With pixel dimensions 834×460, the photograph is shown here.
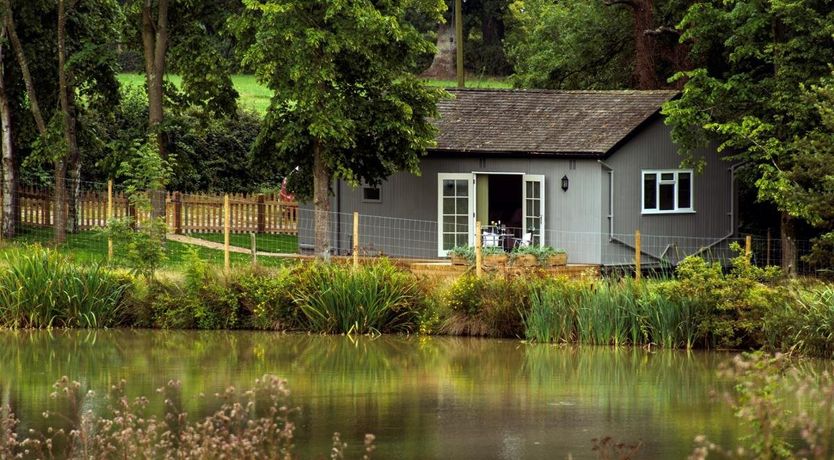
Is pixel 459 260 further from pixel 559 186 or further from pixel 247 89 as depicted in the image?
pixel 247 89

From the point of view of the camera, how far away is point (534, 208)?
1336 inches

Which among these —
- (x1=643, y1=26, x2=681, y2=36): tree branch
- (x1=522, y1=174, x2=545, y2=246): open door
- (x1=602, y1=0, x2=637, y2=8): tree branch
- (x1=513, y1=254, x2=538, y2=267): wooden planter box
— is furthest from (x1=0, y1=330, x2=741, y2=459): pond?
(x1=602, y1=0, x2=637, y2=8): tree branch

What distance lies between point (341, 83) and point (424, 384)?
13.1m

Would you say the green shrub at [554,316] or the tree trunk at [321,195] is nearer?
the green shrub at [554,316]

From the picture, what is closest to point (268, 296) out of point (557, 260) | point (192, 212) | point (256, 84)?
point (557, 260)

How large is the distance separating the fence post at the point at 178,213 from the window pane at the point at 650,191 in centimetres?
1228

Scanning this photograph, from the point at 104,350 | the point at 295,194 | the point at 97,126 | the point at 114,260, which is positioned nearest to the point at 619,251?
the point at 295,194

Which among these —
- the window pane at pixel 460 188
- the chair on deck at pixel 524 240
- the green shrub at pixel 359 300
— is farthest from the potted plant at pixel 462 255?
the green shrub at pixel 359 300

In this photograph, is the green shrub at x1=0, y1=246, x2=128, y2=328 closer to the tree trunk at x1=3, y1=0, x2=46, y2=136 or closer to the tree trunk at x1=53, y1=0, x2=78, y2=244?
the tree trunk at x1=53, y1=0, x2=78, y2=244

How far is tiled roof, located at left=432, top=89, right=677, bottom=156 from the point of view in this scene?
33344mm

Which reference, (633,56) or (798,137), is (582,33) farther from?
(798,137)

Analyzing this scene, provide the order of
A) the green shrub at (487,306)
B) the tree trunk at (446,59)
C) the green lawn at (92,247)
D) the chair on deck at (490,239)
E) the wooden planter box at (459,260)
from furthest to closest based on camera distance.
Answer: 1. the tree trunk at (446,59)
2. the green lawn at (92,247)
3. the chair on deck at (490,239)
4. the wooden planter box at (459,260)
5. the green shrub at (487,306)

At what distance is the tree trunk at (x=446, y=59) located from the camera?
73812mm

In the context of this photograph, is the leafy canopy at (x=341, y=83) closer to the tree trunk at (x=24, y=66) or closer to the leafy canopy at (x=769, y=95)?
the leafy canopy at (x=769, y=95)
